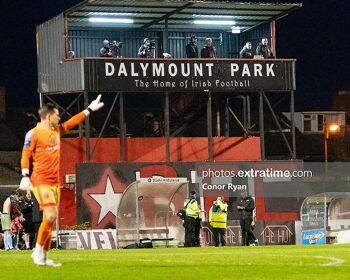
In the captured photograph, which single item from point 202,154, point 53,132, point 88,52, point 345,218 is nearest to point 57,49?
point 88,52

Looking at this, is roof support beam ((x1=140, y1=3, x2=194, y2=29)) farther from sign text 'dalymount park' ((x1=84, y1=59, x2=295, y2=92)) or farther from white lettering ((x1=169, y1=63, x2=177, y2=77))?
white lettering ((x1=169, y1=63, x2=177, y2=77))

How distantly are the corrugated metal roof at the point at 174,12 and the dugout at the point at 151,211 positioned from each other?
39.0 ft

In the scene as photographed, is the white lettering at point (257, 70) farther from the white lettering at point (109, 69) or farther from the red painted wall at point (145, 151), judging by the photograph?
the white lettering at point (109, 69)

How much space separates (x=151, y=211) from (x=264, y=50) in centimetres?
1583

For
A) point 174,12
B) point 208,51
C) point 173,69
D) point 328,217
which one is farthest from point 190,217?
point 174,12

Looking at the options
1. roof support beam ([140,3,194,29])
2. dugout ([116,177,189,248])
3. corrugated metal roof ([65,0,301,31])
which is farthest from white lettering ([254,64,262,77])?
dugout ([116,177,189,248])

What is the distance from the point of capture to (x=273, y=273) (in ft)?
52.5

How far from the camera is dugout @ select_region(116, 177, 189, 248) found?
38.7 meters

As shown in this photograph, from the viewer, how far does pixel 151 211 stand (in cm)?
4031

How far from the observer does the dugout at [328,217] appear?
38.2 metres

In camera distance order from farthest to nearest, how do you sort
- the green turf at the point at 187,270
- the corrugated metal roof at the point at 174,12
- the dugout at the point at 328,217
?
the corrugated metal roof at the point at 174,12 → the dugout at the point at 328,217 → the green turf at the point at 187,270

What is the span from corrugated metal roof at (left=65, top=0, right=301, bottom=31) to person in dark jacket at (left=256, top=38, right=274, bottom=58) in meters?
1.37

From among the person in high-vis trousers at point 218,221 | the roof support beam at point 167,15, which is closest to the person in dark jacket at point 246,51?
the roof support beam at point 167,15

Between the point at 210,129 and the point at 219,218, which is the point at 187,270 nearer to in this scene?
the point at 219,218
